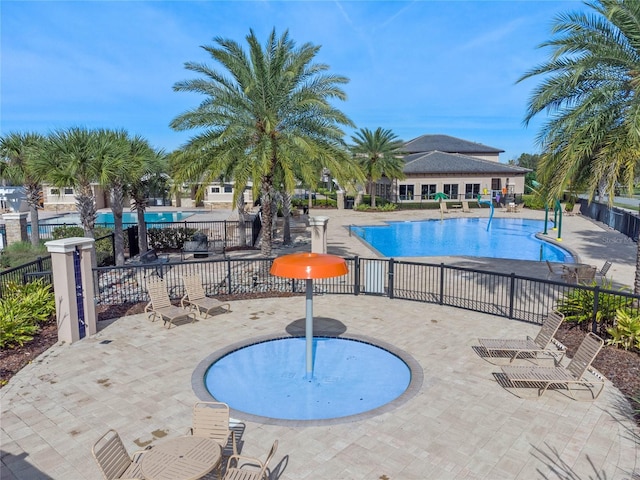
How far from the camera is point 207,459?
5.18 metres

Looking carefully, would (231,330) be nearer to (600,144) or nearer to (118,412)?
(118,412)

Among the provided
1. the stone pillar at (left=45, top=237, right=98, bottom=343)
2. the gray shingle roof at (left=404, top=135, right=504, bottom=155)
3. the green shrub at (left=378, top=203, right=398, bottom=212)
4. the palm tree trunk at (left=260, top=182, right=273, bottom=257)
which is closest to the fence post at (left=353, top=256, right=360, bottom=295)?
the palm tree trunk at (left=260, top=182, right=273, bottom=257)

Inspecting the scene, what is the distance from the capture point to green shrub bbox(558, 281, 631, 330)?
35.3 feet

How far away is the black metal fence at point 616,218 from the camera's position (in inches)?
1049

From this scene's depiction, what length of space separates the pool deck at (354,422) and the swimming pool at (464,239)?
1518cm

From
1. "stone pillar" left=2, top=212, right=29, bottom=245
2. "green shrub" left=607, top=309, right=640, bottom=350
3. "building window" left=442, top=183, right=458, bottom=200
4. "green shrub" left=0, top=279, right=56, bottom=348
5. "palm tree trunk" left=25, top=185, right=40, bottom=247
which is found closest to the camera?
"green shrub" left=607, top=309, right=640, bottom=350

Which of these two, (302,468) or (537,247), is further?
(537,247)

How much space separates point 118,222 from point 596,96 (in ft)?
56.6

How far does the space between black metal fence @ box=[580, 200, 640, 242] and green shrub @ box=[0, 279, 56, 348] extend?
22.5 meters

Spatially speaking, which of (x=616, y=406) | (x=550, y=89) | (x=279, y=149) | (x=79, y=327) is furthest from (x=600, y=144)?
(x=79, y=327)

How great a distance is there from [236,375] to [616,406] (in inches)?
272

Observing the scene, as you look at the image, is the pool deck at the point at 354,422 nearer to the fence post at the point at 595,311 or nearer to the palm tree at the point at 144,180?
the fence post at the point at 595,311

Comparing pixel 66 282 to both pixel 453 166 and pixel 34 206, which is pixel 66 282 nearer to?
pixel 34 206

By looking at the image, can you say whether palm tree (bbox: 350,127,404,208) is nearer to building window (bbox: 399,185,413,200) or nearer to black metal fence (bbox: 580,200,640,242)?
building window (bbox: 399,185,413,200)
